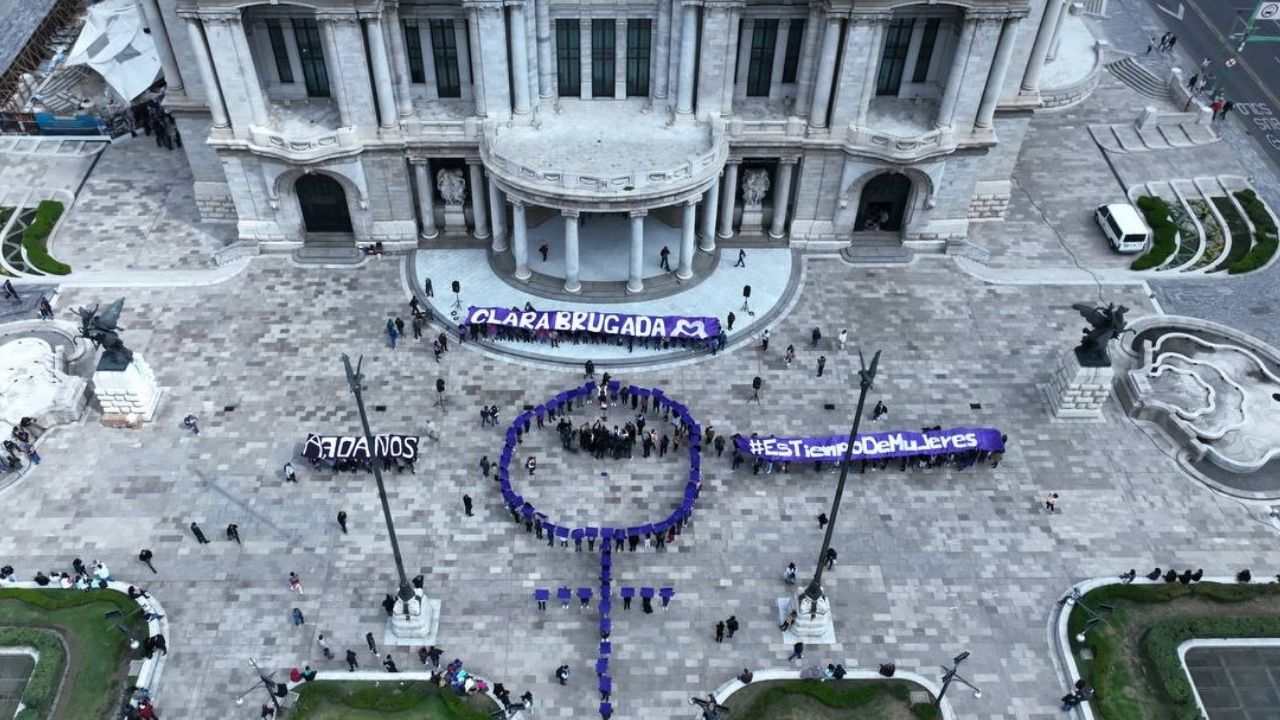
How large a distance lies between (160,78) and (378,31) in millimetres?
34825

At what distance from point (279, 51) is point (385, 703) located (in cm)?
4291

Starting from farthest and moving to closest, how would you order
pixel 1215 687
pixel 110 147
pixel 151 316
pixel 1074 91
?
pixel 1074 91
pixel 110 147
pixel 151 316
pixel 1215 687

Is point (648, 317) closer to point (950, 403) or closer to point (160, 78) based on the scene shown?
point (950, 403)

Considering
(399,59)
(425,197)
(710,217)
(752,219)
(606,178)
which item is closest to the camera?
(606,178)

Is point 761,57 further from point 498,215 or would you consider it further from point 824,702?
point 824,702

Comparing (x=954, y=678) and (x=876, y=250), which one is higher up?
(x=876, y=250)

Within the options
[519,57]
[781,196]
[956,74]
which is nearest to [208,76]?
[519,57]

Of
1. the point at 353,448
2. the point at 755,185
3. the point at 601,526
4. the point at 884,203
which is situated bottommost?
the point at 601,526

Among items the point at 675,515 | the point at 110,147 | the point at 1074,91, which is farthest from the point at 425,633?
the point at 1074,91

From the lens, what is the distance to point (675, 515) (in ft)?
175

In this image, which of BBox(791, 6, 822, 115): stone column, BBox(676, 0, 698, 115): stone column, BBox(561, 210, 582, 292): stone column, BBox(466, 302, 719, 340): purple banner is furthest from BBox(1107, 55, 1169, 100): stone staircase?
BBox(561, 210, 582, 292): stone column

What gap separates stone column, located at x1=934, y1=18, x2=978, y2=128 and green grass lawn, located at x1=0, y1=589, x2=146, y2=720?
2251 inches

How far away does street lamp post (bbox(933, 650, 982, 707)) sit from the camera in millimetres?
44469

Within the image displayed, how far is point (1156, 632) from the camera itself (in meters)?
49.3
